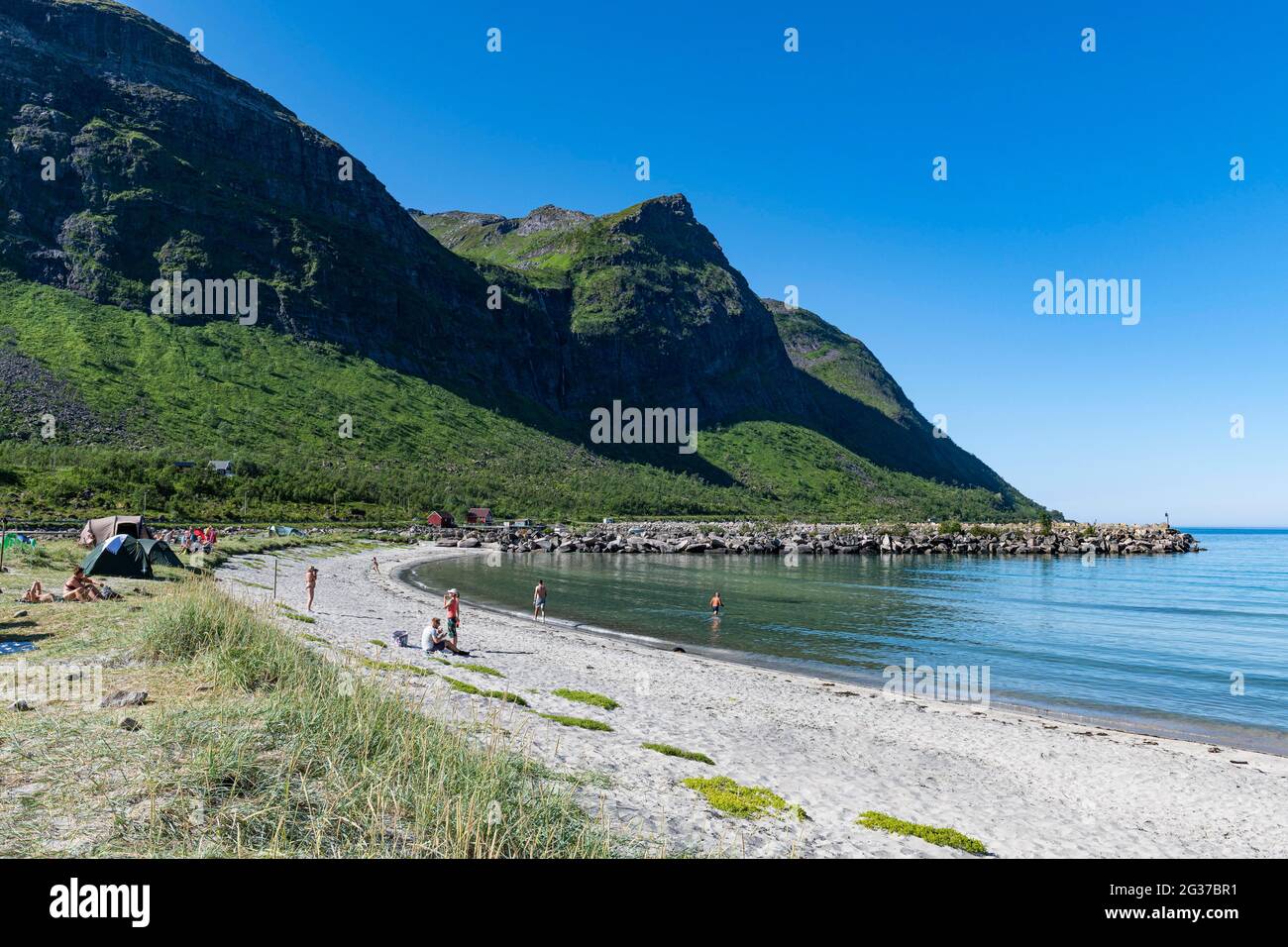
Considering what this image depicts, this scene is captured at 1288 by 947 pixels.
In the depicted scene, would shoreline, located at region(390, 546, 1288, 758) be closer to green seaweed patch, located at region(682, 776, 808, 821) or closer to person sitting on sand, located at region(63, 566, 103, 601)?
green seaweed patch, located at region(682, 776, 808, 821)

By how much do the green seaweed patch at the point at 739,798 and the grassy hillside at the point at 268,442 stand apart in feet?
242

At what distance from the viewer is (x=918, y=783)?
513 inches

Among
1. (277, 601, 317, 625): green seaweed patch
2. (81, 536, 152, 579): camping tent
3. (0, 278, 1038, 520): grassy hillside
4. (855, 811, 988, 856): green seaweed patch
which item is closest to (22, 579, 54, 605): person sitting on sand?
(277, 601, 317, 625): green seaweed patch

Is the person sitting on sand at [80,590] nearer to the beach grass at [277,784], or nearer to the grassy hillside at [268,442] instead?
the beach grass at [277,784]

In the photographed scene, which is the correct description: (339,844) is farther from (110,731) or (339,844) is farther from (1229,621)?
(1229,621)

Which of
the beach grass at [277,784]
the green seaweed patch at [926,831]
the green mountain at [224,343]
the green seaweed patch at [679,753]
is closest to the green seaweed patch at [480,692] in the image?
the green seaweed patch at [679,753]

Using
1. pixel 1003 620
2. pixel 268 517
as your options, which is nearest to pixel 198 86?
pixel 268 517

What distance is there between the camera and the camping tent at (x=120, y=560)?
90.6 ft

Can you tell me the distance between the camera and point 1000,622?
36.8 meters

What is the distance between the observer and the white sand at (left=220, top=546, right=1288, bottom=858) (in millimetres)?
9922

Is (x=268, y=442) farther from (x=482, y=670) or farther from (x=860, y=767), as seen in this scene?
(x=860, y=767)

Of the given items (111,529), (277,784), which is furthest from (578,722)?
(111,529)

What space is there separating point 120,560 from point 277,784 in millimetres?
28320
